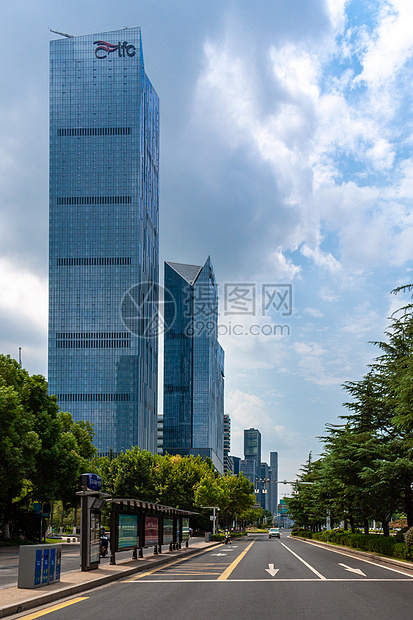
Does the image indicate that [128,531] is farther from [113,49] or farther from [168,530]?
[113,49]

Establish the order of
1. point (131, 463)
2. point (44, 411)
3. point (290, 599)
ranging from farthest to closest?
point (131, 463)
point (44, 411)
point (290, 599)

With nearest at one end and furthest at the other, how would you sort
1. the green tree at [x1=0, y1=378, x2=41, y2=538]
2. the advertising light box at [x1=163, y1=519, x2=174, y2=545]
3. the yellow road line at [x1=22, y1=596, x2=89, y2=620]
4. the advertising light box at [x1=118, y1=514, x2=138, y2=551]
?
the yellow road line at [x1=22, y1=596, x2=89, y2=620] → the advertising light box at [x1=118, y1=514, x2=138, y2=551] → the advertising light box at [x1=163, y1=519, x2=174, y2=545] → the green tree at [x1=0, y1=378, x2=41, y2=538]

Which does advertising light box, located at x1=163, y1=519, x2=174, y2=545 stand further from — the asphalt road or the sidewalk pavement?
the asphalt road

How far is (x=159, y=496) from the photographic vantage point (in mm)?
82375

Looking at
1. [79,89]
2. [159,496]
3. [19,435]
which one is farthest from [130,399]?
[19,435]

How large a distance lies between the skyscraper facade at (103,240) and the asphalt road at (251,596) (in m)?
132

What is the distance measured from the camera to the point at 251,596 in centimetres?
1684

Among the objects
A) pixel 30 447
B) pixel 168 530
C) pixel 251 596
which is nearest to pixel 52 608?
pixel 251 596

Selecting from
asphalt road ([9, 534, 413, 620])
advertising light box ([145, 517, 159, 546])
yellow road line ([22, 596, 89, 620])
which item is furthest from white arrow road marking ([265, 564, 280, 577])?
yellow road line ([22, 596, 89, 620])

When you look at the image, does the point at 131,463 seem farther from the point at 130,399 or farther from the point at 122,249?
the point at 122,249

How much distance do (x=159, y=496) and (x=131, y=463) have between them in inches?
242

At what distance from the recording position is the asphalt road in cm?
1355

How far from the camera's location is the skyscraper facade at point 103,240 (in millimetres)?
155250

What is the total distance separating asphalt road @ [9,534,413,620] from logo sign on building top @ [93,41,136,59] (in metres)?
167
